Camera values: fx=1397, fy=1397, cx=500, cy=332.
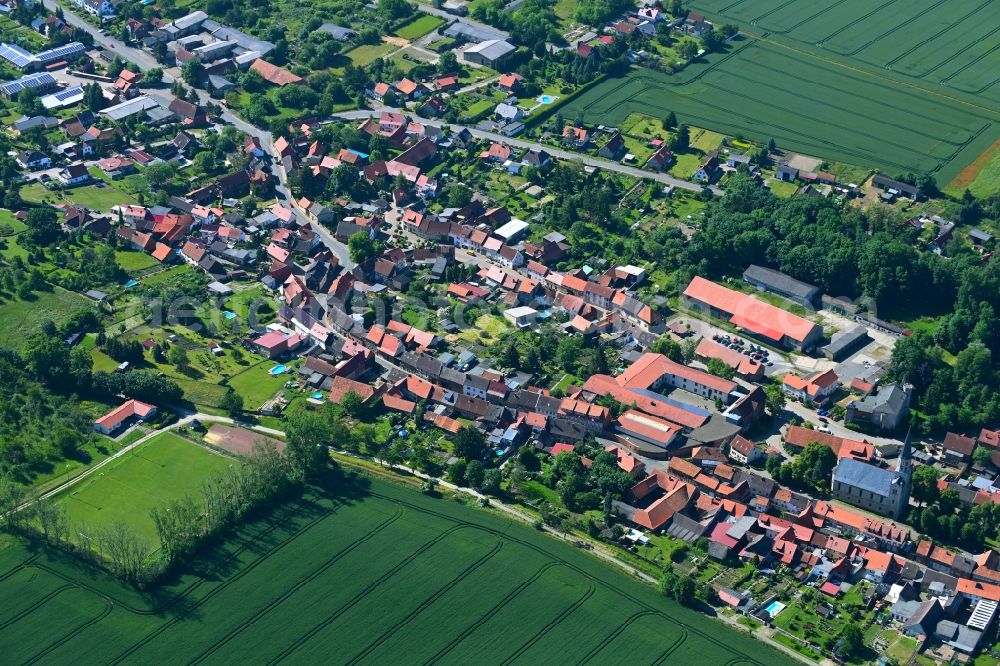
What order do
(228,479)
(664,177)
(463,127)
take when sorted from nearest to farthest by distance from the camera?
(228,479) < (664,177) < (463,127)

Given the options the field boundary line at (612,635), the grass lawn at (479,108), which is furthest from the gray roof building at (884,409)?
the grass lawn at (479,108)

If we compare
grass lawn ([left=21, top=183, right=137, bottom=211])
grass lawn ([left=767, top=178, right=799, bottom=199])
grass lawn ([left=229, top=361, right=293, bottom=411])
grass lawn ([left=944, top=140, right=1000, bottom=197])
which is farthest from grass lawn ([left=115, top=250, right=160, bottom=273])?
grass lawn ([left=944, top=140, right=1000, bottom=197])

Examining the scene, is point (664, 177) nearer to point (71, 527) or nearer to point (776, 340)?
point (776, 340)

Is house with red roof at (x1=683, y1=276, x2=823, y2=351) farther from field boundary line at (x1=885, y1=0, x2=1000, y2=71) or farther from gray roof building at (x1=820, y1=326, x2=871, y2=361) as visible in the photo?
field boundary line at (x1=885, y1=0, x2=1000, y2=71)

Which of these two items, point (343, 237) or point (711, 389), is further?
point (343, 237)

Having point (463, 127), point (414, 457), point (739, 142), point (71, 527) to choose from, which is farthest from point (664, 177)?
point (71, 527)

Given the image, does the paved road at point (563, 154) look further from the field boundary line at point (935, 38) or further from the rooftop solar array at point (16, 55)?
the rooftop solar array at point (16, 55)

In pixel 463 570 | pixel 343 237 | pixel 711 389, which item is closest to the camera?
pixel 463 570
